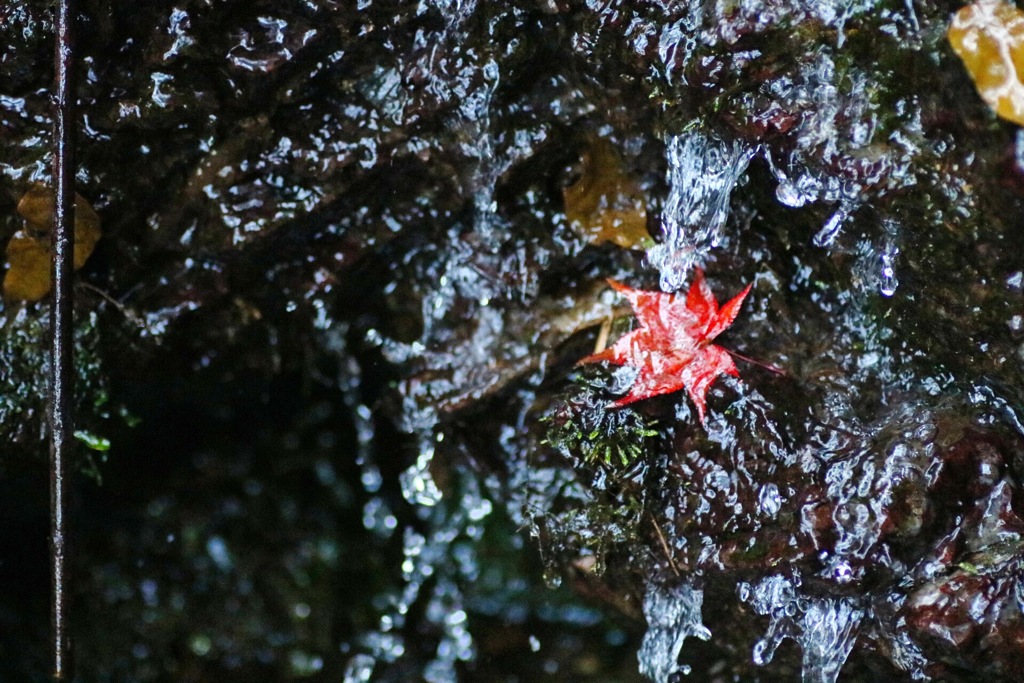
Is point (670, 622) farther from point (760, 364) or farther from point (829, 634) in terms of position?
point (760, 364)

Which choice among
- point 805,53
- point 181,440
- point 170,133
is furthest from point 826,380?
point 181,440

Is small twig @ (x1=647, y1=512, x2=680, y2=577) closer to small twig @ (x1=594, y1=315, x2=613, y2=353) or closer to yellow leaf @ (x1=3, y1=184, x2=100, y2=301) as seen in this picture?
small twig @ (x1=594, y1=315, x2=613, y2=353)

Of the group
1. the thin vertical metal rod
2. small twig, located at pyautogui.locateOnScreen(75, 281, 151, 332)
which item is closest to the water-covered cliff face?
small twig, located at pyautogui.locateOnScreen(75, 281, 151, 332)

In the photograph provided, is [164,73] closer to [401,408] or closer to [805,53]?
Result: [401,408]

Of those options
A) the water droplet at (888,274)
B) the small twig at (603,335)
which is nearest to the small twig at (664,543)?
the small twig at (603,335)

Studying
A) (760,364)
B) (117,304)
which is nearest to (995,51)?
(760,364)

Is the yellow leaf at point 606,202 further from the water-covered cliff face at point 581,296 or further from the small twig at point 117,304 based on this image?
the small twig at point 117,304
